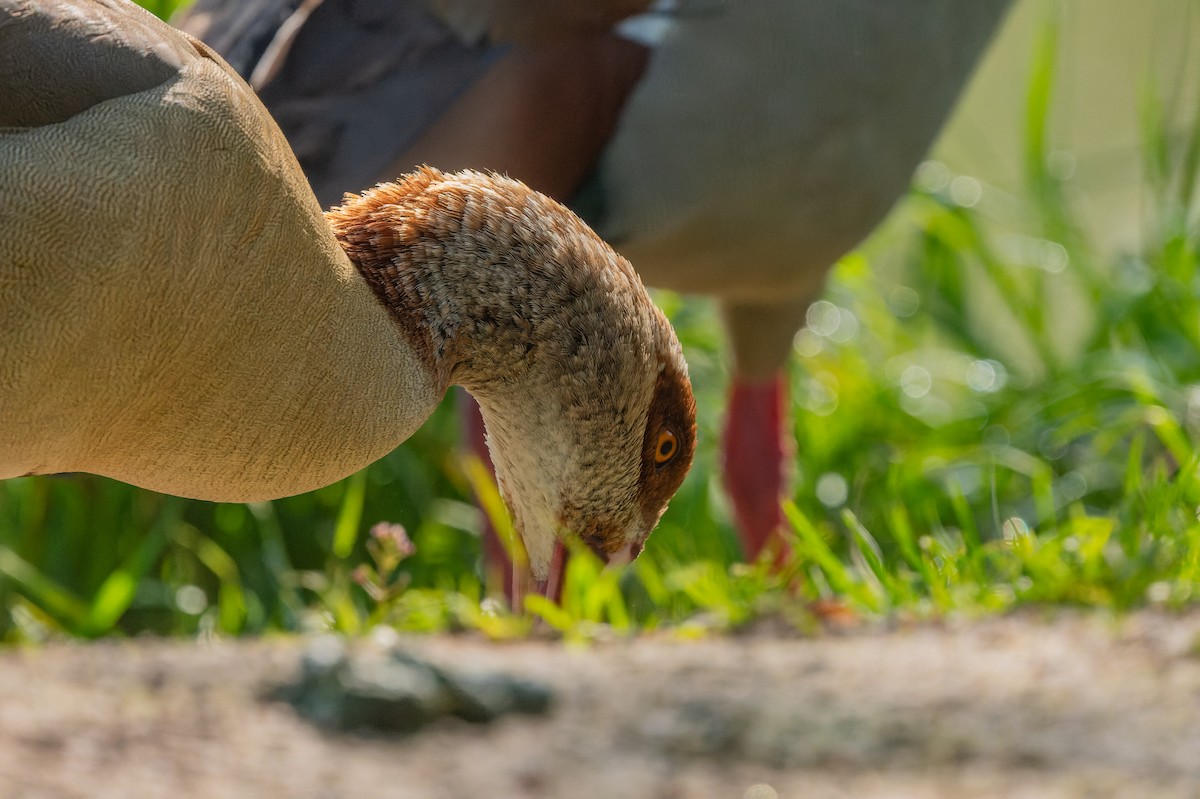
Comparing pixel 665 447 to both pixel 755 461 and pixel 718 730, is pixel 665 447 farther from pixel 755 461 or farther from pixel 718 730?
pixel 755 461

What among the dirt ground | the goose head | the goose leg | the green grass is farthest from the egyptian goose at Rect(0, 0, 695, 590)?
the goose leg

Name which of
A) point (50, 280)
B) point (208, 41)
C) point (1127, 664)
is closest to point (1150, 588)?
point (1127, 664)

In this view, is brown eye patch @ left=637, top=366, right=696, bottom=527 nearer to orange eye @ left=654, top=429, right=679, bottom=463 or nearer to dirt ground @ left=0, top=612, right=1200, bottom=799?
orange eye @ left=654, top=429, right=679, bottom=463

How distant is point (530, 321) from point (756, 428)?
7.14 feet

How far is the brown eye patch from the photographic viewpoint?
271 centimetres

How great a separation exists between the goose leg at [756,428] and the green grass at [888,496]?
0.16 meters

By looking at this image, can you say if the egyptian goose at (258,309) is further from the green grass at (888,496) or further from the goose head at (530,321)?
the green grass at (888,496)

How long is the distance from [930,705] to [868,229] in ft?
5.77

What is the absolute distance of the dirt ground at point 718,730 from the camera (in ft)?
7.30

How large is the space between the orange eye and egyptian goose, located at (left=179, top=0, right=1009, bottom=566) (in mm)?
966

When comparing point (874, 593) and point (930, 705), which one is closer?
point (930, 705)

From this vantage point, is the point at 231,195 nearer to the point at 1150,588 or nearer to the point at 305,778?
the point at 305,778

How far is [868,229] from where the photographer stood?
12.9ft

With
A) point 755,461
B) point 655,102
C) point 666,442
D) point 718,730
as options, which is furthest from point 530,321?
point 755,461
